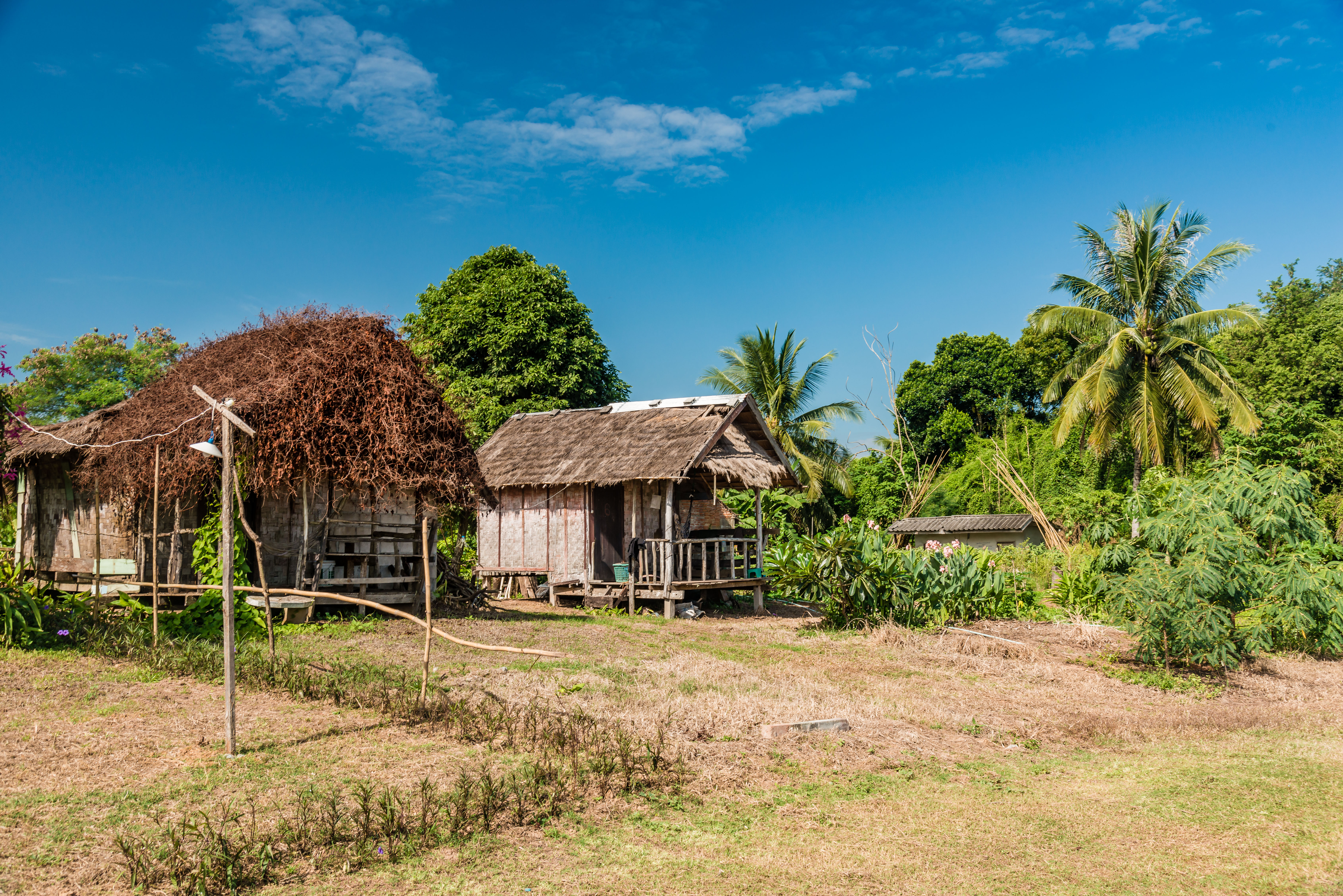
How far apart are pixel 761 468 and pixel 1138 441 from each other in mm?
12226

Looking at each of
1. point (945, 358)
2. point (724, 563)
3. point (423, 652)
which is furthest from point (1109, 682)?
point (945, 358)

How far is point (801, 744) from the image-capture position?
7.32 m

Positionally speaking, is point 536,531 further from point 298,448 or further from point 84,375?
point 84,375

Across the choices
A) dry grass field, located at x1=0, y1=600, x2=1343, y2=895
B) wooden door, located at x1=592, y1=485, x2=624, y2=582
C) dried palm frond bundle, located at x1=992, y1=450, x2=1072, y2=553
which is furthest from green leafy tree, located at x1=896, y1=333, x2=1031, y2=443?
dry grass field, located at x1=0, y1=600, x2=1343, y2=895

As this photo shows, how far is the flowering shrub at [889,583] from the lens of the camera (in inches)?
549

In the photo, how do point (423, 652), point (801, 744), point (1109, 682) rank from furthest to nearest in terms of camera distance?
point (423, 652)
point (1109, 682)
point (801, 744)

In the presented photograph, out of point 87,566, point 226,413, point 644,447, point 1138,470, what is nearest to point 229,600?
point 226,413

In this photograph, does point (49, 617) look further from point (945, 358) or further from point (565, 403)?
point (945, 358)

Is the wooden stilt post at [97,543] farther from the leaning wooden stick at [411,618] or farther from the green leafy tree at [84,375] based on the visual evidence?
the green leafy tree at [84,375]

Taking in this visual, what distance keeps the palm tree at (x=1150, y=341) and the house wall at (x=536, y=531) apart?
14591 mm

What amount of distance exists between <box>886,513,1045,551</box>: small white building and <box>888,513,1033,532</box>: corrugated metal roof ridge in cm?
1

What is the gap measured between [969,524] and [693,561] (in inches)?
695

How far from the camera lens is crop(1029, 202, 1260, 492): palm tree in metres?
24.2

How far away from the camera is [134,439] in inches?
482
